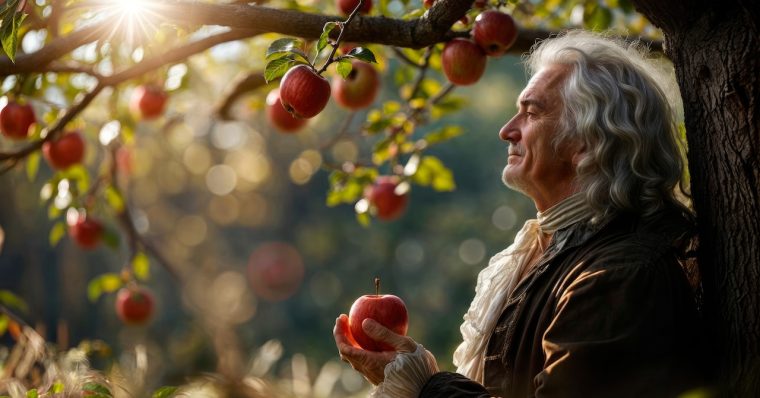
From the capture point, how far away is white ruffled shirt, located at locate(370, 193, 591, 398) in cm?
177

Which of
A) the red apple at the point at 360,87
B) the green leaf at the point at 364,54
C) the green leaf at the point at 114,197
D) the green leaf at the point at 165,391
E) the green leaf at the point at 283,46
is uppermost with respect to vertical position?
the green leaf at the point at 364,54

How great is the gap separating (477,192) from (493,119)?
152cm

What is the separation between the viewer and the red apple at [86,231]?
3738 mm

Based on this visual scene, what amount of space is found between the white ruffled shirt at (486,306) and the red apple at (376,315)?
0.47ft

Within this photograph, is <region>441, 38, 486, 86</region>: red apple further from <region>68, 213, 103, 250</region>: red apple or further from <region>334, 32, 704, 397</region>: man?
<region>68, 213, 103, 250</region>: red apple

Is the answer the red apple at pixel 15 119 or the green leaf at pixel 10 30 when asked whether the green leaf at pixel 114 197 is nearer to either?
the red apple at pixel 15 119

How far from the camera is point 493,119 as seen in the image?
1783 centimetres

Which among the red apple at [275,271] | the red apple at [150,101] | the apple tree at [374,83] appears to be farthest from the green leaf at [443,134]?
the red apple at [275,271]

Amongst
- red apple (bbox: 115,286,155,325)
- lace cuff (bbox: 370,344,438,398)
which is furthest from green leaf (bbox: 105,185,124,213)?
lace cuff (bbox: 370,344,438,398)

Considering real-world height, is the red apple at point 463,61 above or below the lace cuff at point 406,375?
above

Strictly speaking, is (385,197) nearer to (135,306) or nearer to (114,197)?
(114,197)

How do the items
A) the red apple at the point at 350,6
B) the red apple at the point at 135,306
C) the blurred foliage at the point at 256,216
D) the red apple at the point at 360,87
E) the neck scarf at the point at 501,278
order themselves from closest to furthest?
A: the neck scarf at the point at 501,278 → the red apple at the point at 350,6 → the red apple at the point at 360,87 → the blurred foliage at the point at 256,216 → the red apple at the point at 135,306

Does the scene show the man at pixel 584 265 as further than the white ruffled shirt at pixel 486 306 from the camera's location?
No

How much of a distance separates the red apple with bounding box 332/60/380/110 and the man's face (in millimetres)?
1054
